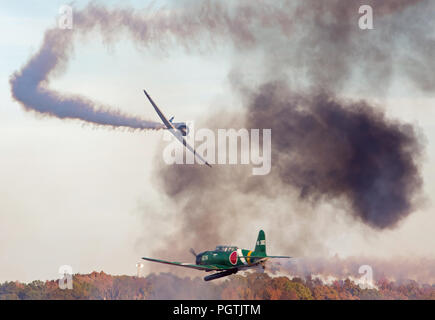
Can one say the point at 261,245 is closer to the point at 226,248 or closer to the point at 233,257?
the point at 226,248

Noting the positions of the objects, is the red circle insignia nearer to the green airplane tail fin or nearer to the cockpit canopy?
the cockpit canopy

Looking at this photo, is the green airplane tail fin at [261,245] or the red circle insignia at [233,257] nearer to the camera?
the red circle insignia at [233,257]

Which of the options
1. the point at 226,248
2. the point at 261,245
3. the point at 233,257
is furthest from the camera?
the point at 261,245

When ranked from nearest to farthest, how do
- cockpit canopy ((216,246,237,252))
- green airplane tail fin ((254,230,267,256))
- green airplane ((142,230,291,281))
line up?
green airplane ((142,230,291,281)) → cockpit canopy ((216,246,237,252)) → green airplane tail fin ((254,230,267,256))

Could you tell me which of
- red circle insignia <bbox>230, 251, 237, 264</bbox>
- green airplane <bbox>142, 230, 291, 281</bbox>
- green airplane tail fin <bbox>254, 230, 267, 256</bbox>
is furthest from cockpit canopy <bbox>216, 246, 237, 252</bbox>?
green airplane tail fin <bbox>254, 230, 267, 256</bbox>

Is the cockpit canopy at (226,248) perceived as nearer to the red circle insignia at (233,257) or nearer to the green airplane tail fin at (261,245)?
the red circle insignia at (233,257)

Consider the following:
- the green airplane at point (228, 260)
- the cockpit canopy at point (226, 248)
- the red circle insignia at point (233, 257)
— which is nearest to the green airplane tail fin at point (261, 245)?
the green airplane at point (228, 260)

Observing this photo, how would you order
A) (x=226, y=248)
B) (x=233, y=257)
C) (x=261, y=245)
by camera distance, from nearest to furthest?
1. (x=233, y=257)
2. (x=226, y=248)
3. (x=261, y=245)

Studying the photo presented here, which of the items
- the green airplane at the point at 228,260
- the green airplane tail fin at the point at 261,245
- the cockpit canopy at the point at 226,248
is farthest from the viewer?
the green airplane tail fin at the point at 261,245

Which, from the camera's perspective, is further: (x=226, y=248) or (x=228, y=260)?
(x=226, y=248)

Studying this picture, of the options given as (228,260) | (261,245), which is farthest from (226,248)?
(261,245)
